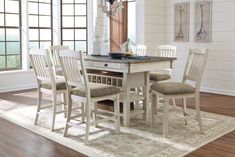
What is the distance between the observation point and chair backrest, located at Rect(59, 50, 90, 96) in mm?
3291

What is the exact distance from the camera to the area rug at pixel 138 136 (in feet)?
10.3

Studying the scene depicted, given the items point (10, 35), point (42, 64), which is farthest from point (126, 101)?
point (10, 35)

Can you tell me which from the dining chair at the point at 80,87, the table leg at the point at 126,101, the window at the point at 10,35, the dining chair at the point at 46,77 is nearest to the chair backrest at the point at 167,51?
the table leg at the point at 126,101

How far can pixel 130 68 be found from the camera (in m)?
3.68

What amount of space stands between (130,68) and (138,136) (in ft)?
2.68

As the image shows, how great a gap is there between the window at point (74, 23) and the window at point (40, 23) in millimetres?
316

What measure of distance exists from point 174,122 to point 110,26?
12.1 feet

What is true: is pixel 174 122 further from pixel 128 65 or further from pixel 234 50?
pixel 234 50

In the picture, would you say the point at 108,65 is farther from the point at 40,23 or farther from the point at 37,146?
the point at 40,23

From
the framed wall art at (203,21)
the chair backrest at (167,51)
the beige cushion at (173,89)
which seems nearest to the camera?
the beige cushion at (173,89)

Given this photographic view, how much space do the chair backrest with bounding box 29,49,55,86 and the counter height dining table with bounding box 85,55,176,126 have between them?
0.58 meters

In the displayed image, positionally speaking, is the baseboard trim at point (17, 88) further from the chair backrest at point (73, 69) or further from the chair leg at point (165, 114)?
the chair leg at point (165, 114)

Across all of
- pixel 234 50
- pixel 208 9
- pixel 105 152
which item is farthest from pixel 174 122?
pixel 208 9

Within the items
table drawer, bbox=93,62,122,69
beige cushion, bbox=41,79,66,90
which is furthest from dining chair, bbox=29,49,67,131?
table drawer, bbox=93,62,122,69
